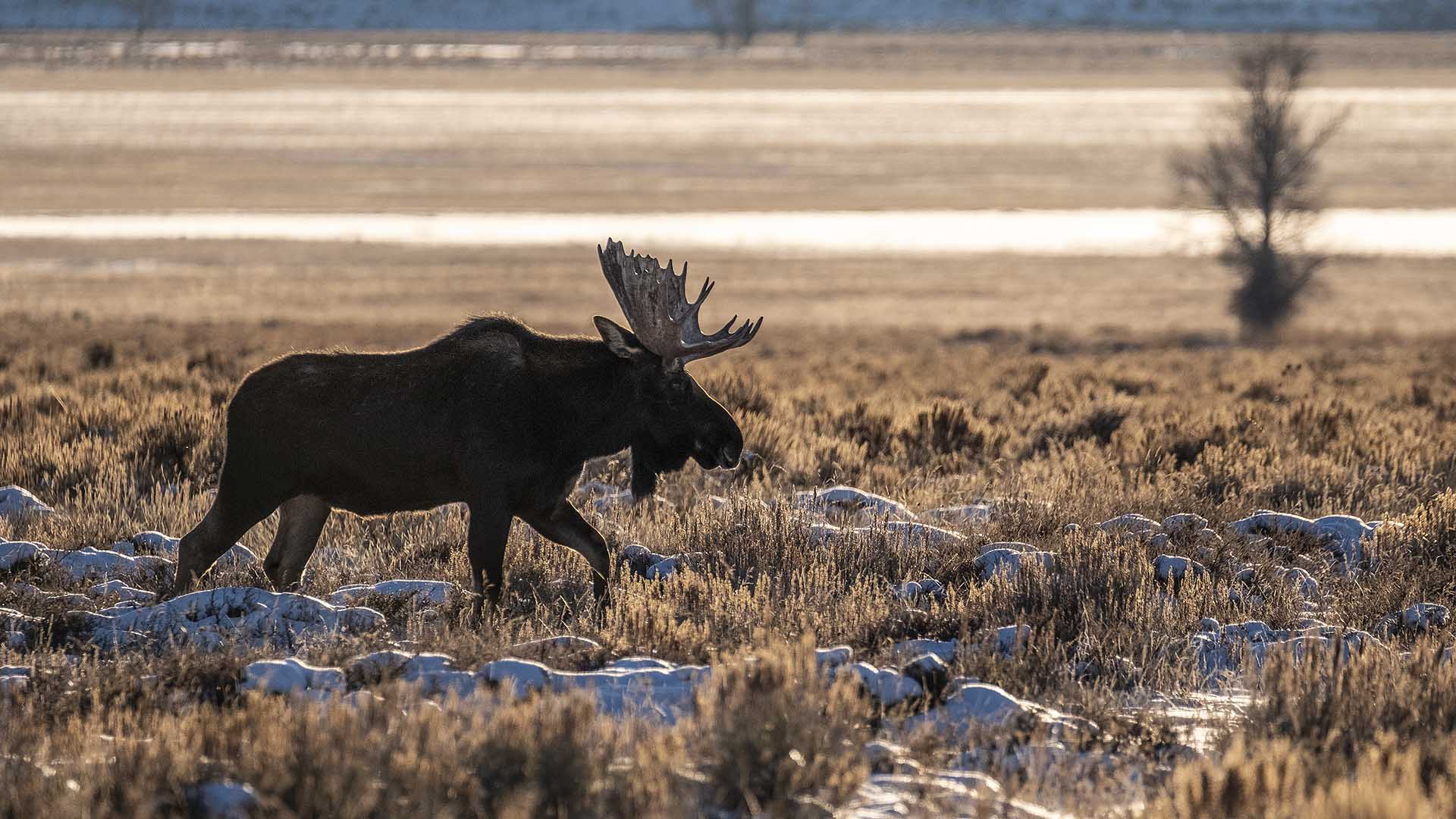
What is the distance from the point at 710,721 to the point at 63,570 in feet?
12.4

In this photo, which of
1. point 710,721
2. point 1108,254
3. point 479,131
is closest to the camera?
point 710,721

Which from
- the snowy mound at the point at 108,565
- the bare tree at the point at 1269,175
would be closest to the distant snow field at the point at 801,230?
the bare tree at the point at 1269,175

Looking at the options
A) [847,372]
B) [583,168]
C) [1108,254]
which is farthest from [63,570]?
[583,168]

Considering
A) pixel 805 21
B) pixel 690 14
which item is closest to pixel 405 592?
pixel 690 14

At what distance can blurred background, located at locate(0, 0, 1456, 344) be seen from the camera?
4550cm

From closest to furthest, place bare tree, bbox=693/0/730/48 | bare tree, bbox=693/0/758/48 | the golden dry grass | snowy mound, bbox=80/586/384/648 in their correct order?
the golden dry grass → snowy mound, bbox=80/586/384/648 → bare tree, bbox=693/0/730/48 → bare tree, bbox=693/0/758/48

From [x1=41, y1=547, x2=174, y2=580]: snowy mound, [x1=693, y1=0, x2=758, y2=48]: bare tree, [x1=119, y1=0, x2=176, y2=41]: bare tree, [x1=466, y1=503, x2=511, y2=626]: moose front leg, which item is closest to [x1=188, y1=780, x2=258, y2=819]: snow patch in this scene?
[x1=466, y1=503, x2=511, y2=626]: moose front leg

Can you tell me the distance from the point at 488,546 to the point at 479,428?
0.48 meters

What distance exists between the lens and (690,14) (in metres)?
147

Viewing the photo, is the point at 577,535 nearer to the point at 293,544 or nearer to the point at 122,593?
the point at 293,544

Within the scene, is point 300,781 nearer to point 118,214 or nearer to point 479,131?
point 118,214

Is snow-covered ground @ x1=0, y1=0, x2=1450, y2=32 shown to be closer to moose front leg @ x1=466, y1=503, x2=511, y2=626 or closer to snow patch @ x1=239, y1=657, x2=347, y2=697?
moose front leg @ x1=466, y1=503, x2=511, y2=626

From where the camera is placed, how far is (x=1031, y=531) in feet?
27.4

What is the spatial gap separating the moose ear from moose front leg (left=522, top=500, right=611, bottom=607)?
676mm
